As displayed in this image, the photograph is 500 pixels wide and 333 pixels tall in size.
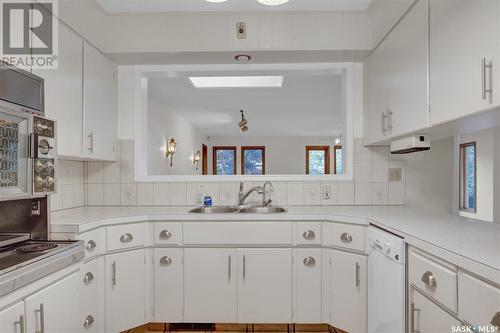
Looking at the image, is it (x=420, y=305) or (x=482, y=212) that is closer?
(x=420, y=305)

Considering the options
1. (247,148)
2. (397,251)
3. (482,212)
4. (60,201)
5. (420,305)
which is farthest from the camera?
(247,148)

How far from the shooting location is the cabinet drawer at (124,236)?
1924mm

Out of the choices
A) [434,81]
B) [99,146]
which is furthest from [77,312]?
[434,81]

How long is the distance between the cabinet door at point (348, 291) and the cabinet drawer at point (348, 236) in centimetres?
6

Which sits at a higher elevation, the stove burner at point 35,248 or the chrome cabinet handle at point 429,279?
the stove burner at point 35,248

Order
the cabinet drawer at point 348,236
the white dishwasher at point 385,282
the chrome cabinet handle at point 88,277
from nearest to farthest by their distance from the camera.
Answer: the white dishwasher at point 385,282 → the chrome cabinet handle at point 88,277 → the cabinet drawer at point 348,236

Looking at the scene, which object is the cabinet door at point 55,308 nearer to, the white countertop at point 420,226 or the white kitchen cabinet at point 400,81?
the white countertop at point 420,226

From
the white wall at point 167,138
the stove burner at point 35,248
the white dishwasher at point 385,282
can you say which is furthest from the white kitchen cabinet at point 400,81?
the white wall at point 167,138

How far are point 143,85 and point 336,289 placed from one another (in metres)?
2.23

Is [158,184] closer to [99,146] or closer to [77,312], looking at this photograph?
[99,146]

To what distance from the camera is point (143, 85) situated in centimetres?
267

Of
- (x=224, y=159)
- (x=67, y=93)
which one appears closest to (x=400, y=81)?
(x=67, y=93)

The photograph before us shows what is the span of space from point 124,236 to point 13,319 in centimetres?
89

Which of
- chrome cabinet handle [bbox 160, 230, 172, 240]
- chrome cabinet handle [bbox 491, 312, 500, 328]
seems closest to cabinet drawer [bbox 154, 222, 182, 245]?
chrome cabinet handle [bbox 160, 230, 172, 240]
